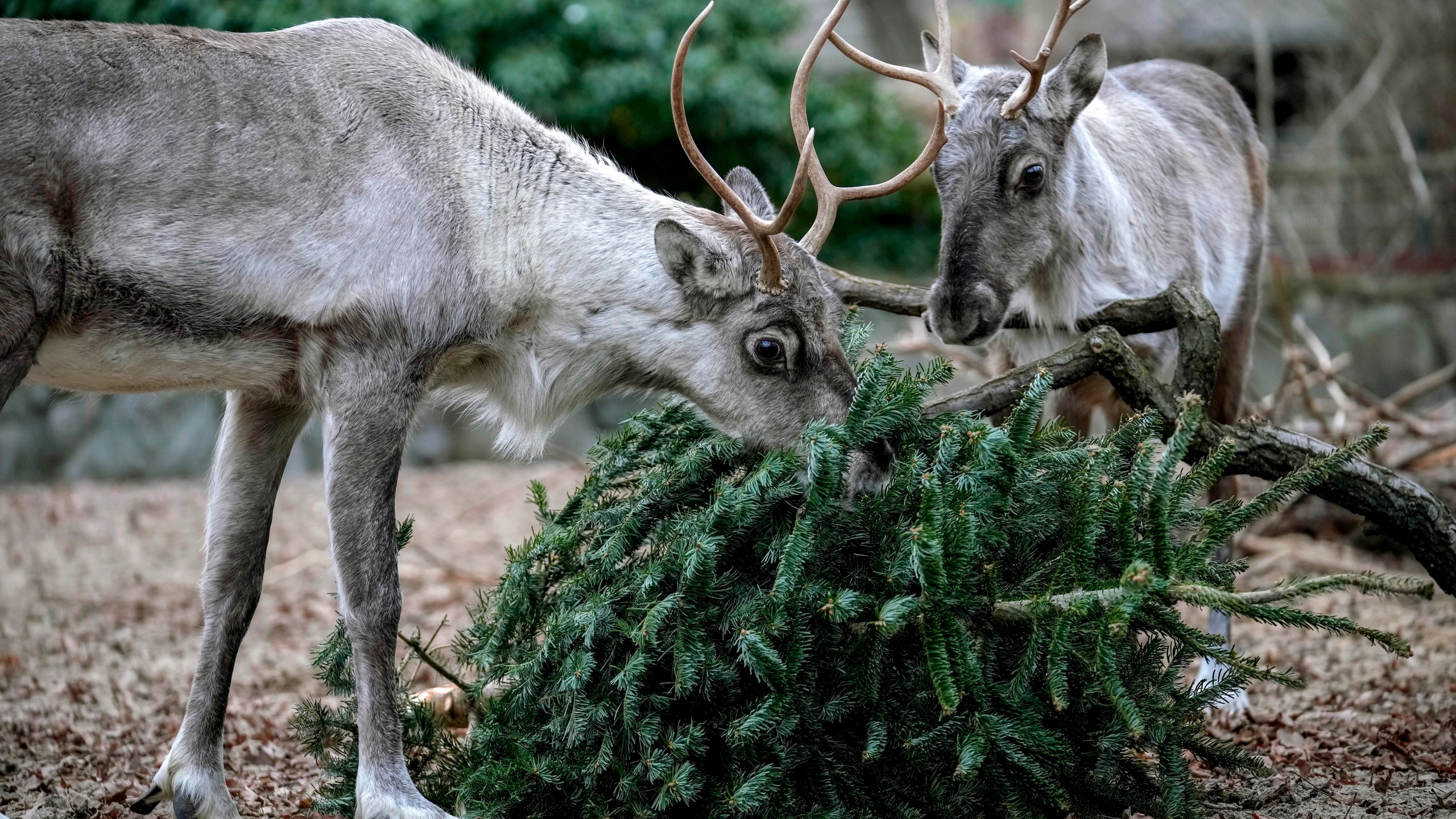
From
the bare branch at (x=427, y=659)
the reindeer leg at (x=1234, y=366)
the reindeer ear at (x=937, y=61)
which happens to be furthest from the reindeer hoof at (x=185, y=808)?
the reindeer leg at (x=1234, y=366)

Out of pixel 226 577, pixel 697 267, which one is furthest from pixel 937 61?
pixel 226 577

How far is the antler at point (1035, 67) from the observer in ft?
13.3

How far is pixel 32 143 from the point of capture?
3.11 m

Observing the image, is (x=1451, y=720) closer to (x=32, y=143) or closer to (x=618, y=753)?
(x=618, y=753)

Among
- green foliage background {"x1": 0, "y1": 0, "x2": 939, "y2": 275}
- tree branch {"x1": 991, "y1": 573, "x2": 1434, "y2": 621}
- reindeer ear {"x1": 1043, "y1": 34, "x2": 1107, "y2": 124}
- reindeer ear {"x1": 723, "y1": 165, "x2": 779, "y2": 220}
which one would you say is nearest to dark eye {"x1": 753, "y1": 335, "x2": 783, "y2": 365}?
reindeer ear {"x1": 723, "y1": 165, "x2": 779, "y2": 220}

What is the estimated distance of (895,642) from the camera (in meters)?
2.95

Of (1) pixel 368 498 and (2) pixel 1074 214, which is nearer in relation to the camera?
(1) pixel 368 498

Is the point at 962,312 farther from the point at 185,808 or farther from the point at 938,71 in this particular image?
the point at 185,808

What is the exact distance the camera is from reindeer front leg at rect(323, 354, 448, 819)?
3.32m

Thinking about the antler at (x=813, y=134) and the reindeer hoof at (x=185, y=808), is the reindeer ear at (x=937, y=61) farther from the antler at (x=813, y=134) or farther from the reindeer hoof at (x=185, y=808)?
the reindeer hoof at (x=185, y=808)

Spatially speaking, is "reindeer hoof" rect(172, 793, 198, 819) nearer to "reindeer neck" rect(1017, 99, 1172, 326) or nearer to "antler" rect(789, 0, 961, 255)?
"antler" rect(789, 0, 961, 255)

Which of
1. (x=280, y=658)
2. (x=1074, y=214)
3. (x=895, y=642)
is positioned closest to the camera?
(x=895, y=642)

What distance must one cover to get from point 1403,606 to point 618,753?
4360mm

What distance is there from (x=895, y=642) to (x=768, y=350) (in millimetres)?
940
